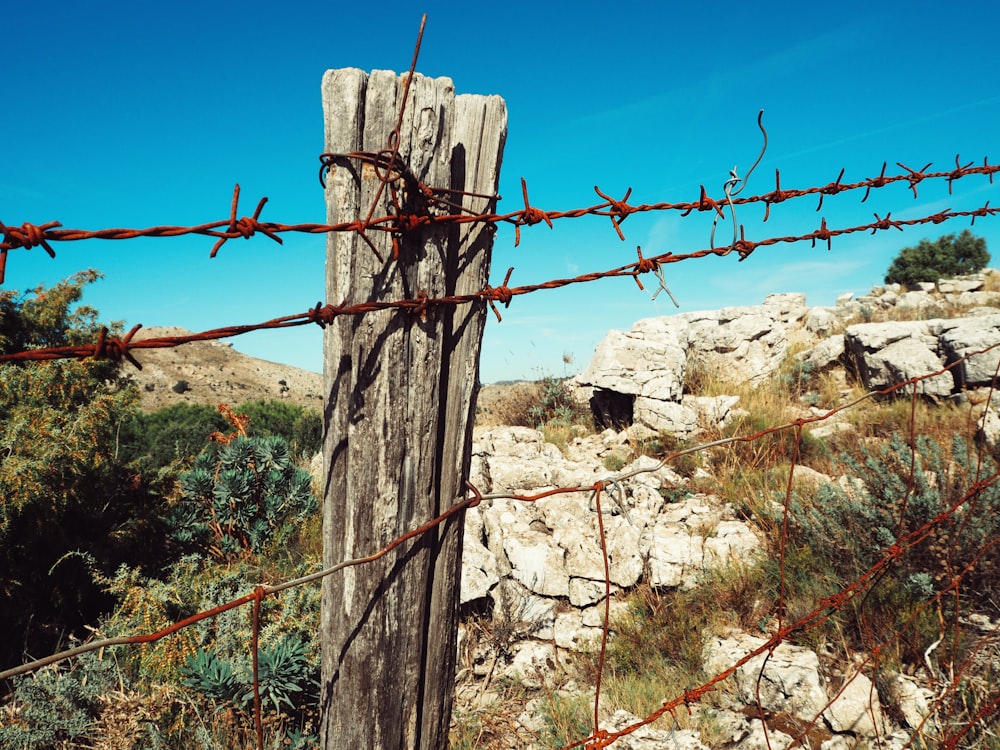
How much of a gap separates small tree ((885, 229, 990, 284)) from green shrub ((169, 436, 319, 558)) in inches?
911

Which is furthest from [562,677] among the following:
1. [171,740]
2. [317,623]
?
[171,740]

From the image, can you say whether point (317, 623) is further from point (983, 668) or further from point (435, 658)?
point (983, 668)

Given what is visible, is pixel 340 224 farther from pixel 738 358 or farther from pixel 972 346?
pixel 738 358

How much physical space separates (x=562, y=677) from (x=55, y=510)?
405 cm

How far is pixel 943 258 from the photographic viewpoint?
21.0 m

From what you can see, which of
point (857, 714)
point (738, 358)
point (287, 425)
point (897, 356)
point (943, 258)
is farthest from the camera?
point (943, 258)

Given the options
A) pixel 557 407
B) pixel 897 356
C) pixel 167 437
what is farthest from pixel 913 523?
pixel 167 437

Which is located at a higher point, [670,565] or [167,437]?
[167,437]

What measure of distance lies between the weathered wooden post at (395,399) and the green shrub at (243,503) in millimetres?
3876

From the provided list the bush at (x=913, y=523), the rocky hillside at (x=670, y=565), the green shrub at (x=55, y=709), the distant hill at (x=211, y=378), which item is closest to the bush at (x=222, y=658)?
the green shrub at (x=55, y=709)

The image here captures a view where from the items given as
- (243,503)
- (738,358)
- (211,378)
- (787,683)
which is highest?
(211,378)

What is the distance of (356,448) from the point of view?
52.4 inches

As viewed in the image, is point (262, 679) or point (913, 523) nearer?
point (262, 679)

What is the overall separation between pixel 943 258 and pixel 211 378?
104ft
